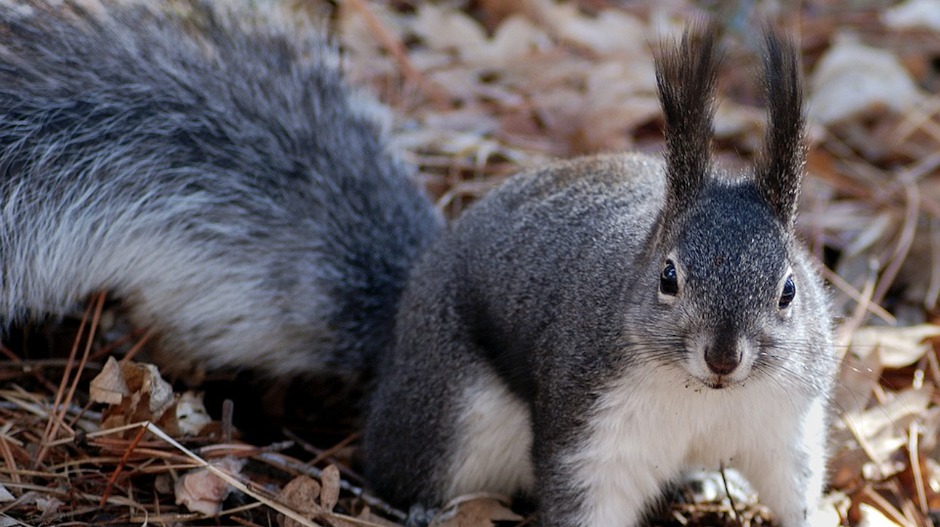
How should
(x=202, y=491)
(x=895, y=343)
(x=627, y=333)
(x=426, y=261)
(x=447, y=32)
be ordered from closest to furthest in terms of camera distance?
(x=627, y=333), (x=202, y=491), (x=426, y=261), (x=895, y=343), (x=447, y=32)

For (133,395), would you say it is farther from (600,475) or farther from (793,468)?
(793,468)

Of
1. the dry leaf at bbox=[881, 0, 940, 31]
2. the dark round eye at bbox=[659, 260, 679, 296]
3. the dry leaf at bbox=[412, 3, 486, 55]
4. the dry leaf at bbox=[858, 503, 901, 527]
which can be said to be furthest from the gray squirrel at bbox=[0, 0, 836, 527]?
the dry leaf at bbox=[881, 0, 940, 31]

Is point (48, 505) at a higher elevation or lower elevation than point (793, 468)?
lower

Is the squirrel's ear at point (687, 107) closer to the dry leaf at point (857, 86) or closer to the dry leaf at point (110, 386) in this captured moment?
the dry leaf at point (110, 386)

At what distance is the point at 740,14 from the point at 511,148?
1.59 m

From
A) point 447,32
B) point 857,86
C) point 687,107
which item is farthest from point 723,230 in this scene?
point 857,86

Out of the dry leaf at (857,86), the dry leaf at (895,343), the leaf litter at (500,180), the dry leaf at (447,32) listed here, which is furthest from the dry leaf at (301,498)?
the dry leaf at (857,86)

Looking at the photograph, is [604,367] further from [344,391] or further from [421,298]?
[344,391]

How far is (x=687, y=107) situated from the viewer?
84.3 inches

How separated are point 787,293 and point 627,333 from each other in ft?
1.05

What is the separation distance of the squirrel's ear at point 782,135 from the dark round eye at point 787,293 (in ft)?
0.44

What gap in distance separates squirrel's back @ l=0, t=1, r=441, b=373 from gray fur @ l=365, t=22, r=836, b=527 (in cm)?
27

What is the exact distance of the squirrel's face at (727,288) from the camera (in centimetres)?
197

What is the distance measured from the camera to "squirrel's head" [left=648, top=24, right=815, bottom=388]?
1.99m
